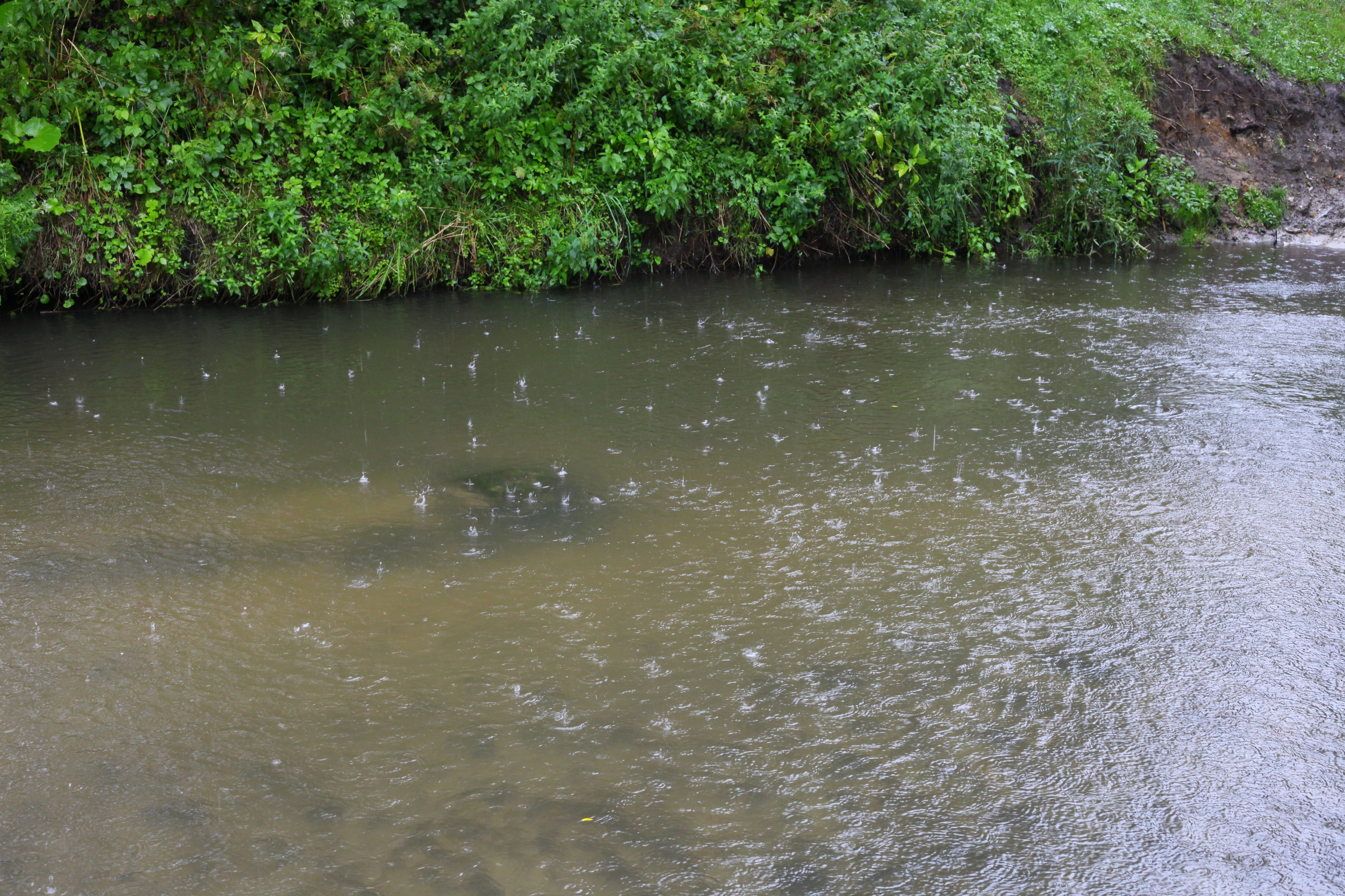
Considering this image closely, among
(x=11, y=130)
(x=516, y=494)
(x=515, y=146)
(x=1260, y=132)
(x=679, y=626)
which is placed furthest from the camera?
(x=1260, y=132)

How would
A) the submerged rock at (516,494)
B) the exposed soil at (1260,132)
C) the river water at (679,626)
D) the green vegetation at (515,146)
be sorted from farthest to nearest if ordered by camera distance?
the exposed soil at (1260,132) < the green vegetation at (515,146) < the submerged rock at (516,494) < the river water at (679,626)

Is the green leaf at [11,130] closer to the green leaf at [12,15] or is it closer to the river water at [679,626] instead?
the green leaf at [12,15]

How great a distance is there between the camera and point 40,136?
9.56 metres

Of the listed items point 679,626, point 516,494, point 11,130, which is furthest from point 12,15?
point 679,626

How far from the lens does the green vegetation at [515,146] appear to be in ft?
32.6

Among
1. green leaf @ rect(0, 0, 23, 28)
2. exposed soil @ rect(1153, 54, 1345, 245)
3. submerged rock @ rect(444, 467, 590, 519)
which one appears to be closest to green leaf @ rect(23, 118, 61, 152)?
green leaf @ rect(0, 0, 23, 28)

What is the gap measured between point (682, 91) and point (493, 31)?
2025 mm

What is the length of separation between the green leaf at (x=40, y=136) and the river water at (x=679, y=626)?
9.09 ft

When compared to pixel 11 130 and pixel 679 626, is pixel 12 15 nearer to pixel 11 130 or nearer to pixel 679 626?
pixel 11 130

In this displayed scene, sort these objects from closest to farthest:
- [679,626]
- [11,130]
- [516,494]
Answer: [679,626], [516,494], [11,130]

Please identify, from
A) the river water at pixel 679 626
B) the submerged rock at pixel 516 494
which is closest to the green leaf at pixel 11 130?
the river water at pixel 679 626

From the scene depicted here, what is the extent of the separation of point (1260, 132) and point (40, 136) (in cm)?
1430

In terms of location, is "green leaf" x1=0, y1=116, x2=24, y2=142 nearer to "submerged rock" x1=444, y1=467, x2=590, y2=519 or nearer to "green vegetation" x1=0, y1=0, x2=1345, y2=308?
"green vegetation" x1=0, y1=0, x2=1345, y2=308

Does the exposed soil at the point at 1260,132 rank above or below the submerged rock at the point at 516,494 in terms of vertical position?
above
